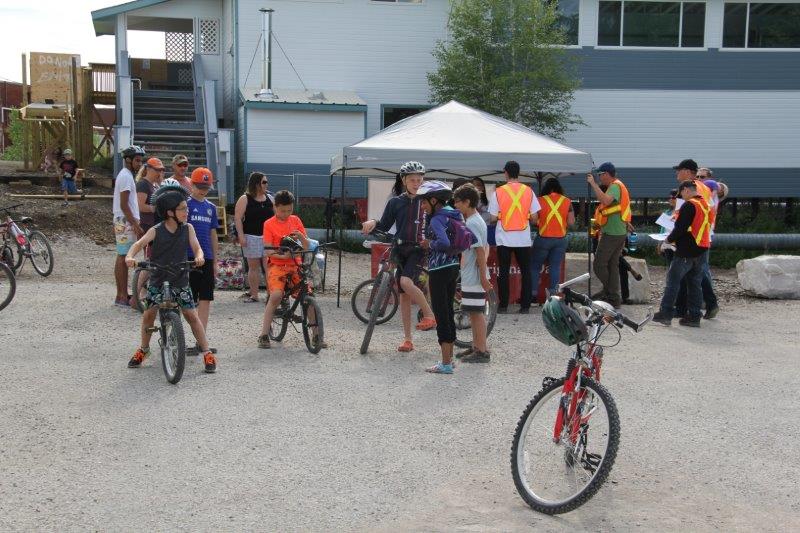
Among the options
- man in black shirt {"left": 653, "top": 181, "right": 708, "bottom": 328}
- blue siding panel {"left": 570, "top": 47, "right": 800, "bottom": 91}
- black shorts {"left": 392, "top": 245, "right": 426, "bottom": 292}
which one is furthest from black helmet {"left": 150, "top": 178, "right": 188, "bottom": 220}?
blue siding panel {"left": 570, "top": 47, "right": 800, "bottom": 91}

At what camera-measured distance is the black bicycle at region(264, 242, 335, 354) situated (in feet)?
30.8

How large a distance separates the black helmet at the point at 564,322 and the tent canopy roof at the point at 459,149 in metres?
7.29

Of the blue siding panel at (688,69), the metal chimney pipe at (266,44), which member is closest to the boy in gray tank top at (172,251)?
the metal chimney pipe at (266,44)

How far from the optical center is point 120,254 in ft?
37.3

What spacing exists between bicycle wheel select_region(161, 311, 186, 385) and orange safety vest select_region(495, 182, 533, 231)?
5566 mm

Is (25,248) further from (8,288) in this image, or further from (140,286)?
(140,286)

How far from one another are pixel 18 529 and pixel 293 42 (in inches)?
807

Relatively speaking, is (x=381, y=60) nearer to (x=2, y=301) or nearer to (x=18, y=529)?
(x=2, y=301)

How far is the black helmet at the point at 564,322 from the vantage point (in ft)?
17.4

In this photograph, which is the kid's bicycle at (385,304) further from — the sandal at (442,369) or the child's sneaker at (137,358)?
the child's sneaker at (137,358)

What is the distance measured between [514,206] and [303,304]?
13.1 ft

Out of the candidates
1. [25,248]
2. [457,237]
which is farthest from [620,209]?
[25,248]

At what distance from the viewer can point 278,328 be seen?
10.2 m

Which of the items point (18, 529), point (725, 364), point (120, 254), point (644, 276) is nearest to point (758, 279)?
point (644, 276)
